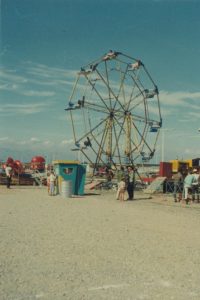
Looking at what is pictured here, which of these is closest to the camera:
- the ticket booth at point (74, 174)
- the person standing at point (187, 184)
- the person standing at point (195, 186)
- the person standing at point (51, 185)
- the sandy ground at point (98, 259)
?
the sandy ground at point (98, 259)

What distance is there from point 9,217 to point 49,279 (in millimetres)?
7179

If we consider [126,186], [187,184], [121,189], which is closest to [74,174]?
[126,186]

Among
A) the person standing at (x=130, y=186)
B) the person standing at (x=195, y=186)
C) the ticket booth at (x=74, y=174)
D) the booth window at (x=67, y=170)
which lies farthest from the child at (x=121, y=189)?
the booth window at (x=67, y=170)

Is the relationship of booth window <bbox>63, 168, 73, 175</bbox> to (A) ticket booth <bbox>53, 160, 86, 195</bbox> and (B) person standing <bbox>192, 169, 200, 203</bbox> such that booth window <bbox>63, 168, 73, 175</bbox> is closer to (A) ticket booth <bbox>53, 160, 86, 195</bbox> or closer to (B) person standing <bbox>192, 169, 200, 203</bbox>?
(A) ticket booth <bbox>53, 160, 86, 195</bbox>

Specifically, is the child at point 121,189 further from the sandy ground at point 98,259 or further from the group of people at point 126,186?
the sandy ground at point 98,259

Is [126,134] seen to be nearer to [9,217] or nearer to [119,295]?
[9,217]

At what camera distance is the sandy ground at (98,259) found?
17.9 ft

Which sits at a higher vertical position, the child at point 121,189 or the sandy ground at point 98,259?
the child at point 121,189

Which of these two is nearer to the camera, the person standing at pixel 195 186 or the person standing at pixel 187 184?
the person standing at pixel 187 184

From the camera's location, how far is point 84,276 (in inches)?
241

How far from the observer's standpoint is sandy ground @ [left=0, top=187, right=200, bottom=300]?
5441 millimetres

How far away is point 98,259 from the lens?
23.7ft

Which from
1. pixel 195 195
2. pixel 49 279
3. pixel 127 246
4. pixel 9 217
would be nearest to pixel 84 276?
pixel 49 279

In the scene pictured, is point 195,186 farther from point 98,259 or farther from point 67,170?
point 98,259
